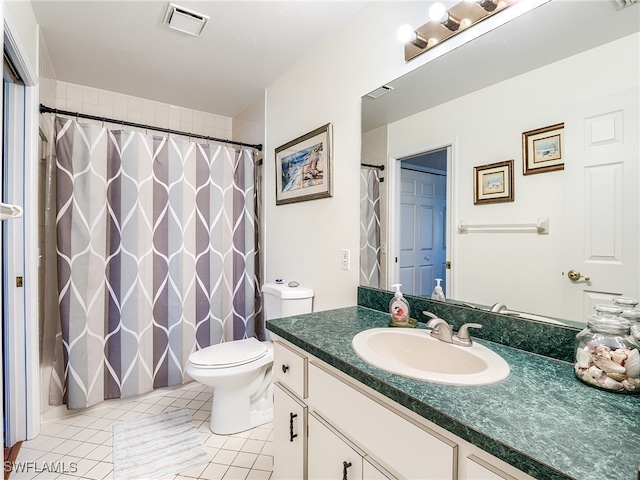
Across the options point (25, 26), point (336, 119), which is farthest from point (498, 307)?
point (25, 26)

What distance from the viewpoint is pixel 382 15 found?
4.94ft

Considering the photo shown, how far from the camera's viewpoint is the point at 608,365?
2.44 feet

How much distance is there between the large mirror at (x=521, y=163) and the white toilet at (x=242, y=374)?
0.69 meters

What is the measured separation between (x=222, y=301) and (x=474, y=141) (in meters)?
2.01

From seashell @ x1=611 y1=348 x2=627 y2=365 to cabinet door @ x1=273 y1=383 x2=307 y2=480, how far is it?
2.84 ft

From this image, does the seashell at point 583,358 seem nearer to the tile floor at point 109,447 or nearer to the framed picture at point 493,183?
the framed picture at point 493,183

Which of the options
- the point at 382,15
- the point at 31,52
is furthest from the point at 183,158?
the point at 382,15

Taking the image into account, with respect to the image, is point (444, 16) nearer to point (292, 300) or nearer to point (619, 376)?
point (619, 376)

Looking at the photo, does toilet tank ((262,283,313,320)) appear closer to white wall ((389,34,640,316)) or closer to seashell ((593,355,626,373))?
white wall ((389,34,640,316))

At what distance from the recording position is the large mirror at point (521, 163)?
862 mm

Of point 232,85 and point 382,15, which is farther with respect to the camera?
point 232,85

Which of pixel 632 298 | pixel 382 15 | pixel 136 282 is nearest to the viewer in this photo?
pixel 632 298

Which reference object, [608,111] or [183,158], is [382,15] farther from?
[183,158]

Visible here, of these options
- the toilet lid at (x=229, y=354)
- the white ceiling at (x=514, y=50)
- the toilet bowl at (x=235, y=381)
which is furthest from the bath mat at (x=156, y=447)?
the white ceiling at (x=514, y=50)
